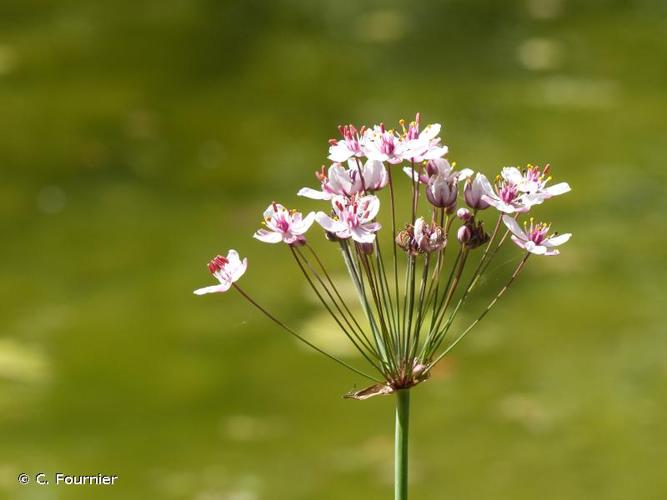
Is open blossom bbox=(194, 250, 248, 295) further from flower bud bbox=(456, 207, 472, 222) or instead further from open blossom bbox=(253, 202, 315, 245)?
flower bud bbox=(456, 207, 472, 222)

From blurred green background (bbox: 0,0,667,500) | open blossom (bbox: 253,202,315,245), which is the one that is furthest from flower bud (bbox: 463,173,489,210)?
blurred green background (bbox: 0,0,667,500)

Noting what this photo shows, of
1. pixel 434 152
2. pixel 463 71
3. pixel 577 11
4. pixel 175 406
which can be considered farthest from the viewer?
pixel 577 11

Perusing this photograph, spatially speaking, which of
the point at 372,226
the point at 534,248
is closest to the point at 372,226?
the point at 372,226

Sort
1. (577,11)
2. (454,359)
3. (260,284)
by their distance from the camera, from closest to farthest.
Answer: (454,359)
(260,284)
(577,11)

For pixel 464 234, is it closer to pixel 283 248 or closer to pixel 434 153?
pixel 434 153

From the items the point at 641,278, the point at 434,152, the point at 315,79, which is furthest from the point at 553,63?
the point at 434,152

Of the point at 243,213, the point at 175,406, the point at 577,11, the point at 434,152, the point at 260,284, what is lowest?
the point at 434,152

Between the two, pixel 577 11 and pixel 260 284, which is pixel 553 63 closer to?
pixel 577 11
